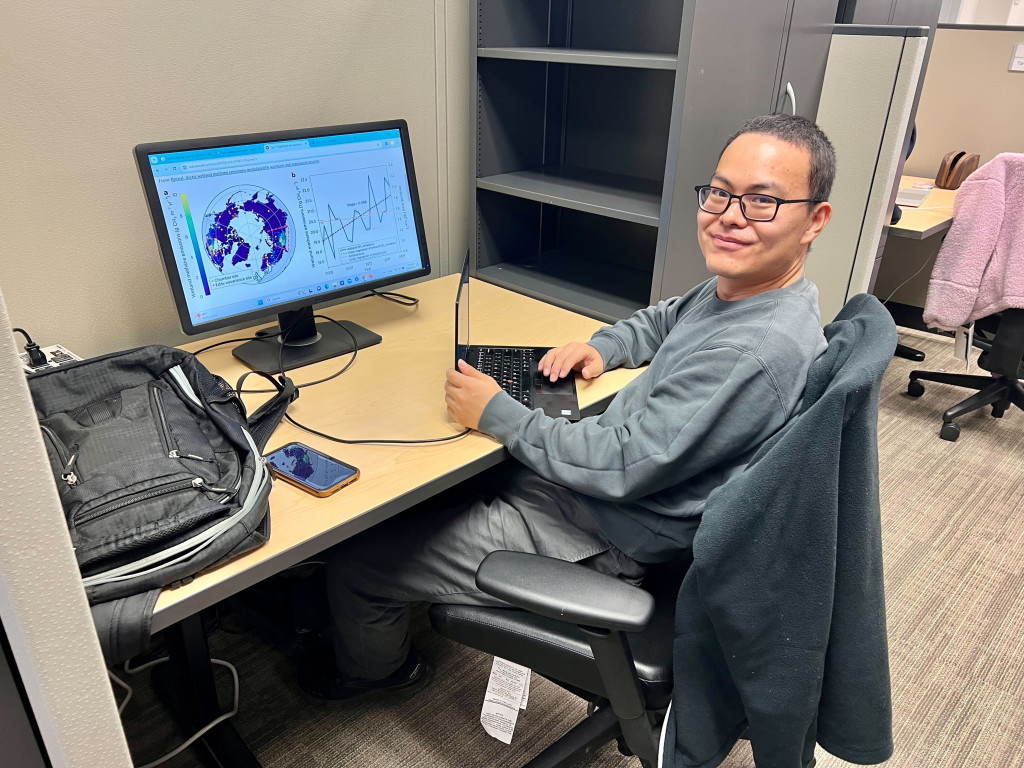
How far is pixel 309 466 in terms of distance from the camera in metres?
1.12

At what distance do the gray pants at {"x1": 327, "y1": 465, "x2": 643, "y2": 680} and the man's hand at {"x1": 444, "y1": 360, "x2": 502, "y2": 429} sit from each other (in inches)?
7.0

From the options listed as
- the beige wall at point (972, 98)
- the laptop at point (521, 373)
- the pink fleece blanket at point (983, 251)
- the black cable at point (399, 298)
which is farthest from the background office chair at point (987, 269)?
the black cable at point (399, 298)

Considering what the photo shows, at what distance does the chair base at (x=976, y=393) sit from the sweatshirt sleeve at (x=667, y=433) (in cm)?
201

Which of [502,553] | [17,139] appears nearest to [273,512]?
[502,553]

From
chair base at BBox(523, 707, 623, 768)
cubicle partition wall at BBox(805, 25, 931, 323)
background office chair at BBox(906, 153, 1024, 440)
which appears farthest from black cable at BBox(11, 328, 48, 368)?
background office chair at BBox(906, 153, 1024, 440)

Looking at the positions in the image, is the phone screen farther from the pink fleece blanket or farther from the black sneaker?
the pink fleece blanket

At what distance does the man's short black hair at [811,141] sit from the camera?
1.15 m

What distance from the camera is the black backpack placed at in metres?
0.83

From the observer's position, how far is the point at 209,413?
1.04 meters

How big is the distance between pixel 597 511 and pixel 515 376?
13.0 inches

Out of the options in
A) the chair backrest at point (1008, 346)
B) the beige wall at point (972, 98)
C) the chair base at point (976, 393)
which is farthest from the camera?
the beige wall at point (972, 98)

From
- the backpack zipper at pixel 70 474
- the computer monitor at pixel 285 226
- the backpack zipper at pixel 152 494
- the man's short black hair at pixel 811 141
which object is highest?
the man's short black hair at pixel 811 141

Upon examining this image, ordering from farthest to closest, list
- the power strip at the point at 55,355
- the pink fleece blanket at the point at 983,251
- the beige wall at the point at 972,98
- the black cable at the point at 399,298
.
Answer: the beige wall at the point at 972,98, the pink fleece blanket at the point at 983,251, the black cable at the point at 399,298, the power strip at the point at 55,355

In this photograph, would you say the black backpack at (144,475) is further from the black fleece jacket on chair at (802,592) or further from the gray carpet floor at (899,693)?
the gray carpet floor at (899,693)
